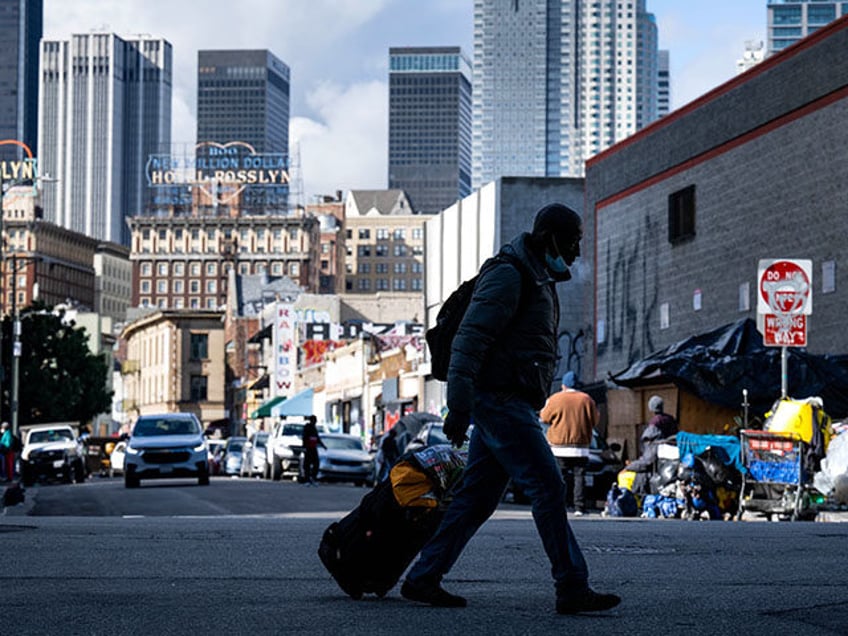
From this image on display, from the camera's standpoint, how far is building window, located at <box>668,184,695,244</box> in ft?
125

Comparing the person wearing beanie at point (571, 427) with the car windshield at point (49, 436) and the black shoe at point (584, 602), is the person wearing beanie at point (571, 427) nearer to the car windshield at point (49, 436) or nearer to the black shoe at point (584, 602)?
the black shoe at point (584, 602)

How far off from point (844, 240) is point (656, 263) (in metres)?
9.94

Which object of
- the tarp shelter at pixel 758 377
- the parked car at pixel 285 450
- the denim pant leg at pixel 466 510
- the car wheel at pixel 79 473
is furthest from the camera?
the car wheel at pixel 79 473

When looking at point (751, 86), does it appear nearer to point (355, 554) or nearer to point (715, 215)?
point (715, 215)

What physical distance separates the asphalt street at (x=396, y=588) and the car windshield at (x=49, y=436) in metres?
35.0

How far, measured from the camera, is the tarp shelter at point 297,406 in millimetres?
90875

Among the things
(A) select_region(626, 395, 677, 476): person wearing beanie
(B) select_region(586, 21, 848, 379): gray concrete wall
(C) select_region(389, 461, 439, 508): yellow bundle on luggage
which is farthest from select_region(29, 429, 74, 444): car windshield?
(C) select_region(389, 461, 439, 508): yellow bundle on luggage

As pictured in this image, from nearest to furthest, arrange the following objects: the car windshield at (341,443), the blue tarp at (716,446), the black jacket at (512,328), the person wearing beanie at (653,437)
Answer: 1. the black jacket at (512,328)
2. the blue tarp at (716,446)
3. the person wearing beanie at (653,437)
4. the car windshield at (341,443)

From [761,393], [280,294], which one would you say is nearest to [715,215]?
[761,393]

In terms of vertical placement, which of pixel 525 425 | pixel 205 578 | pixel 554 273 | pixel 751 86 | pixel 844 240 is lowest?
pixel 205 578

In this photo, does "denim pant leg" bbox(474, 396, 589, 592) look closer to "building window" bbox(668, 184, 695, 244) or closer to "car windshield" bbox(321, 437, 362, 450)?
"building window" bbox(668, 184, 695, 244)

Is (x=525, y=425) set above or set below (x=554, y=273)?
below

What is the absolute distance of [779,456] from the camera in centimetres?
2072

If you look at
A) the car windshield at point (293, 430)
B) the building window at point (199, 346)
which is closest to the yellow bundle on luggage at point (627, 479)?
the car windshield at point (293, 430)
